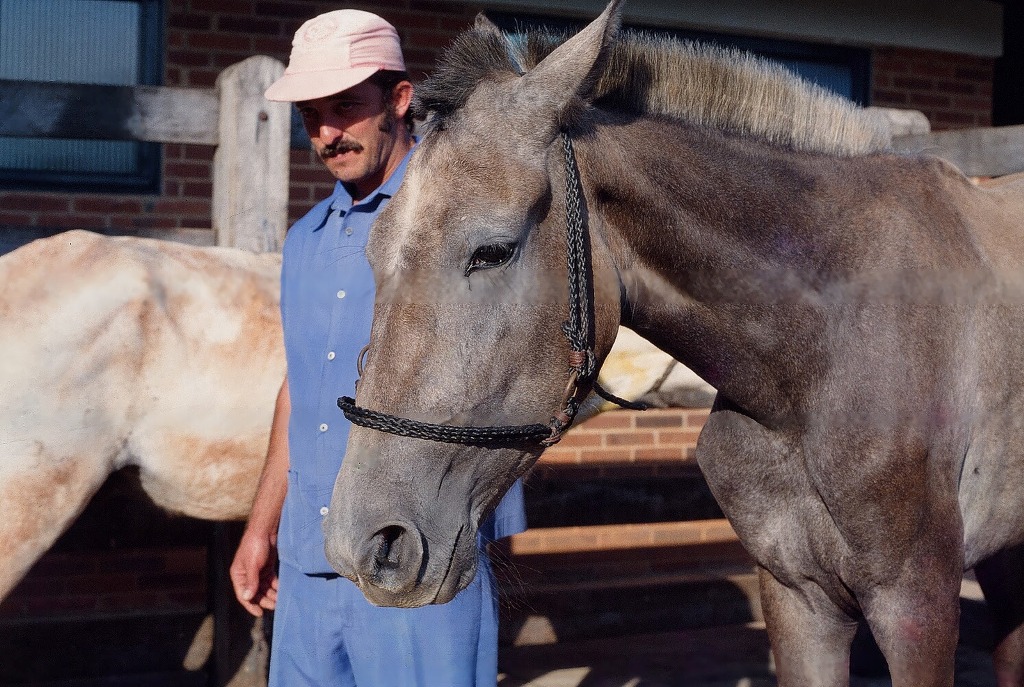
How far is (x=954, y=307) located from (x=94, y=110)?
8.54ft

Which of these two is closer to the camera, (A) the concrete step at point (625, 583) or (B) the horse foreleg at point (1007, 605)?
(B) the horse foreleg at point (1007, 605)

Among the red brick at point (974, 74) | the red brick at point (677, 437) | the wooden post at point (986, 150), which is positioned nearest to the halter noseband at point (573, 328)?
the wooden post at point (986, 150)

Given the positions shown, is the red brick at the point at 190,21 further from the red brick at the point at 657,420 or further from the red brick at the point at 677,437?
the red brick at the point at 677,437

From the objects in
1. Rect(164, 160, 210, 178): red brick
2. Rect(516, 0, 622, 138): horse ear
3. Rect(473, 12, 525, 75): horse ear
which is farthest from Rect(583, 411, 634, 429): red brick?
Rect(516, 0, 622, 138): horse ear

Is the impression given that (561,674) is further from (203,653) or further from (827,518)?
(827,518)

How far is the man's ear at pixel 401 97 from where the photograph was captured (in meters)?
2.37

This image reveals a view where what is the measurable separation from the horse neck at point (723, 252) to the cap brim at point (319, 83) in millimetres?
584

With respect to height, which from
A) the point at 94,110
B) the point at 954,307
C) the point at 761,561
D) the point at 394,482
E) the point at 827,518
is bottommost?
the point at 761,561

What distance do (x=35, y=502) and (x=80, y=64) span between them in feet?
9.67

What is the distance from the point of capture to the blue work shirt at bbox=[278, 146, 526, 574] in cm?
224

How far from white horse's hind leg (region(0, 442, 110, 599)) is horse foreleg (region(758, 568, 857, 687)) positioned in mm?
1839

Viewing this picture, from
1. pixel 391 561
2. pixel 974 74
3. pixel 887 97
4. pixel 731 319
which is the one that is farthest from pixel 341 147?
pixel 974 74

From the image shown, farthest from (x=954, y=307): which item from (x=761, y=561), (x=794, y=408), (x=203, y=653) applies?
(x=203, y=653)

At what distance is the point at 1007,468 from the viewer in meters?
2.29
